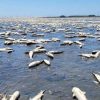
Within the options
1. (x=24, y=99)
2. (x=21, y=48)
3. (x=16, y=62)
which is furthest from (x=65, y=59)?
(x=24, y=99)

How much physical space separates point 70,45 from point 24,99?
74.1 ft

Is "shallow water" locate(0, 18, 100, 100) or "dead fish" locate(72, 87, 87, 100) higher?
"dead fish" locate(72, 87, 87, 100)

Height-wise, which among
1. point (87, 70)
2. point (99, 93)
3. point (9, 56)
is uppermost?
point (99, 93)

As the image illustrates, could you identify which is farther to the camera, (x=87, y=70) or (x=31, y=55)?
(x=31, y=55)

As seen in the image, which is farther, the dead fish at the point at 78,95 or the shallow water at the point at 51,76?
the shallow water at the point at 51,76

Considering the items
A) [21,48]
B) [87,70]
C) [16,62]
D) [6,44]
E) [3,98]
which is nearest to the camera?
[3,98]

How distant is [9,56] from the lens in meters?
32.5

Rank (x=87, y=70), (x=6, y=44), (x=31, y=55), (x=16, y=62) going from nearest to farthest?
(x=87, y=70), (x=16, y=62), (x=31, y=55), (x=6, y=44)

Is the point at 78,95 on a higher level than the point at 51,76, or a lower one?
higher

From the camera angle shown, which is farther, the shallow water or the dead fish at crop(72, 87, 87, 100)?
the shallow water

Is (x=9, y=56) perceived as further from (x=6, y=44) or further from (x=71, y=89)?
(x=71, y=89)

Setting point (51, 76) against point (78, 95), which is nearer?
point (78, 95)

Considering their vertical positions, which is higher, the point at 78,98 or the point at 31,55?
the point at 78,98

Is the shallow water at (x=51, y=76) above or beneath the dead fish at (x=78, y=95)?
beneath
